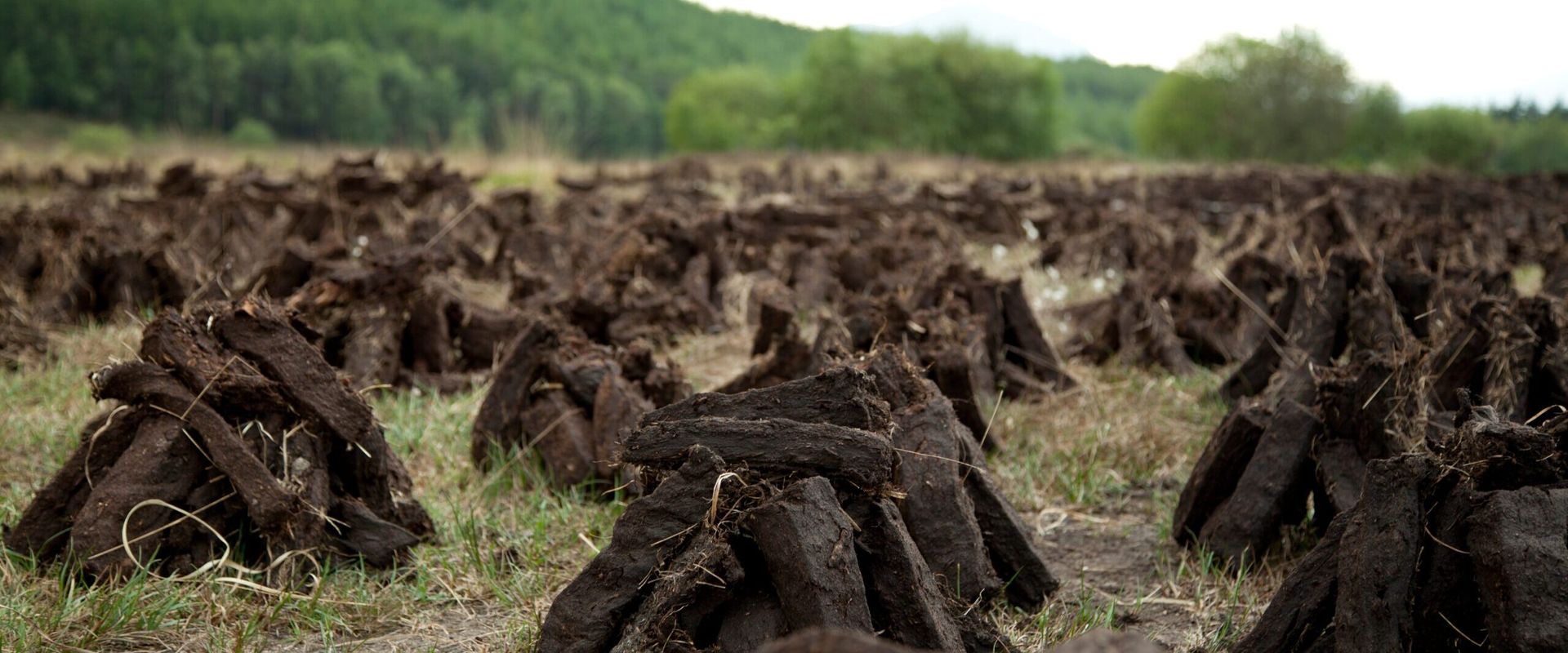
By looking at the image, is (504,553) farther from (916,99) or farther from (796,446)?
(916,99)

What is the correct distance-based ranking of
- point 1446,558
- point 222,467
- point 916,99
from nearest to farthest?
point 1446,558 → point 222,467 → point 916,99

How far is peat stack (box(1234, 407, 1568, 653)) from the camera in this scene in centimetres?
175

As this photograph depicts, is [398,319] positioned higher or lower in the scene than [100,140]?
higher

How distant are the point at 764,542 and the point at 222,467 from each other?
4.76 feet

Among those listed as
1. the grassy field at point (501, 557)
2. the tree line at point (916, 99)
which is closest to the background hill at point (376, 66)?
the tree line at point (916, 99)

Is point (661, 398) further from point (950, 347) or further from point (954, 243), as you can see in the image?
point (954, 243)

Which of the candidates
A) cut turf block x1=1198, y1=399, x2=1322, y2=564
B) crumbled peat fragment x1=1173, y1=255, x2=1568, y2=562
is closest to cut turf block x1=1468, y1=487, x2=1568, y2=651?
crumbled peat fragment x1=1173, y1=255, x2=1568, y2=562

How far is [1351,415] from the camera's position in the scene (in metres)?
2.62

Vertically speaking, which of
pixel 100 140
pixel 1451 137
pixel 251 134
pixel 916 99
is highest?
pixel 1451 137

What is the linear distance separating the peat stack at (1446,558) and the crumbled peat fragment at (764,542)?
588mm

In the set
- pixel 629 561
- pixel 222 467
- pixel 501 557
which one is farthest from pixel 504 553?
pixel 629 561

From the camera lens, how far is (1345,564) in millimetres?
1875

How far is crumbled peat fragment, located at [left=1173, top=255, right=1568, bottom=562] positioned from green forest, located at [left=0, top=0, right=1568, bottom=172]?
19208mm

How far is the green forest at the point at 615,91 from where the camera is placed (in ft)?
100
